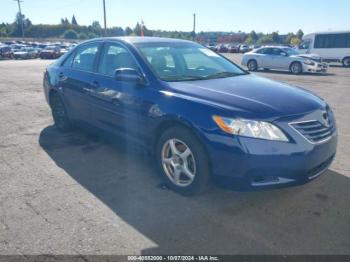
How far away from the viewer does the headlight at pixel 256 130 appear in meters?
2.96

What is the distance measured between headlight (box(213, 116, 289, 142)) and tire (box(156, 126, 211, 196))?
395mm

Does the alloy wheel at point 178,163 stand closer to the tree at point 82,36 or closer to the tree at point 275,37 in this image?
the tree at point 275,37

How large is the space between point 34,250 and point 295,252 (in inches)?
81.5

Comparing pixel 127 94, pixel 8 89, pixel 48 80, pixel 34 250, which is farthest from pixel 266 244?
pixel 8 89

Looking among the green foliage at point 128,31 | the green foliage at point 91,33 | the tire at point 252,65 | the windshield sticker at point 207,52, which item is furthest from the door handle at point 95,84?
the green foliage at point 128,31

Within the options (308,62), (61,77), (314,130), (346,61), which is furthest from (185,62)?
(346,61)

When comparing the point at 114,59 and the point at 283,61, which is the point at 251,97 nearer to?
the point at 114,59

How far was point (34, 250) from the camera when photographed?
2652 millimetres

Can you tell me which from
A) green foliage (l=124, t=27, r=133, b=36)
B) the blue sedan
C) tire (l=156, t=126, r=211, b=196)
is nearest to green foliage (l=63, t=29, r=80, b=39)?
green foliage (l=124, t=27, r=133, b=36)

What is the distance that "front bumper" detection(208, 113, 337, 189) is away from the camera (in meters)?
2.94

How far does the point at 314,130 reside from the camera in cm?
318

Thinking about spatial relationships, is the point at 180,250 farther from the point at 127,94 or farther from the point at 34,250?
the point at 127,94

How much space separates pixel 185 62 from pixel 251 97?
1.33 m

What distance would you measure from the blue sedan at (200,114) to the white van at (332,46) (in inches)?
827
